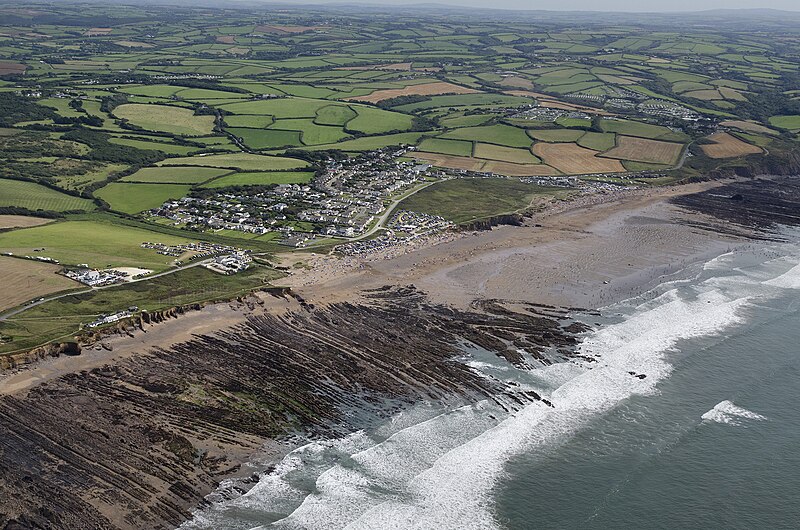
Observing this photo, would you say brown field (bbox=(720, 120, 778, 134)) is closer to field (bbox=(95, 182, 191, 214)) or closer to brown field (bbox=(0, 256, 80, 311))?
field (bbox=(95, 182, 191, 214))

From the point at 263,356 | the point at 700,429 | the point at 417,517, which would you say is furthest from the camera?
the point at 263,356

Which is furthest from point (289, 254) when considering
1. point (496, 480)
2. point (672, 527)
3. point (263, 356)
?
point (672, 527)

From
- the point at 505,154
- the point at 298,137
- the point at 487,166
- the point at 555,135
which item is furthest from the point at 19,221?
the point at 555,135

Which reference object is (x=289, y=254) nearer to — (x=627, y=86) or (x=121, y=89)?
(x=121, y=89)

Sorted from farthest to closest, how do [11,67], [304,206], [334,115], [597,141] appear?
[11,67] < [334,115] < [597,141] < [304,206]

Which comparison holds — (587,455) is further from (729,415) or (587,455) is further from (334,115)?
(334,115)
